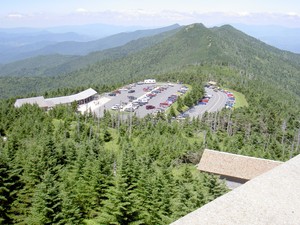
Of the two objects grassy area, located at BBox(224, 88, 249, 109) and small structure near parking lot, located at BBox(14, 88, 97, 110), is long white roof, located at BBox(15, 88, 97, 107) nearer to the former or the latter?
small structure near parking lot, located at BBox(14, 88, 97, 110)

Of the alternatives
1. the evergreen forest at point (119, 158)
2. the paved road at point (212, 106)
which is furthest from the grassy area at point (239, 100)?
the paved road at point (212, 106)

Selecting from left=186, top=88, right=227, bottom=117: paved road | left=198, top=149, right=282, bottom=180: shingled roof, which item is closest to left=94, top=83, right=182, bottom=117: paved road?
left=186, top=88, right=227, bottom=117: paved road

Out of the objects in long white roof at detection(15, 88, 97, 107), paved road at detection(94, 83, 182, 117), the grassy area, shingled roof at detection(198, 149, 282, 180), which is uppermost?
shingled roof at detection(198, 149, 282, 180)

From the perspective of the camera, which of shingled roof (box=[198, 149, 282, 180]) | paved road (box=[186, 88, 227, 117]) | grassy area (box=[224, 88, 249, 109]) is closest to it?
shingled roof (box=[198, 149, 282, 180])

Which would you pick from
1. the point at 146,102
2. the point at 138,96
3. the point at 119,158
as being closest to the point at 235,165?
the point at 119,158

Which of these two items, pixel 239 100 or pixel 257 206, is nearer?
pixel 257 206

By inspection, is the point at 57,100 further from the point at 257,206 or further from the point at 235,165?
the point at 257,206
